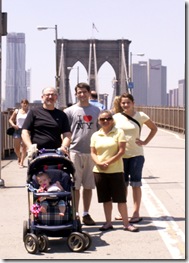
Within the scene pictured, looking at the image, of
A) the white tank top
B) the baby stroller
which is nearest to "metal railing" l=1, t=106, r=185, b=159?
the white tank top

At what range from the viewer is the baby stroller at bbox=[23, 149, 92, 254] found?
22.2 ft

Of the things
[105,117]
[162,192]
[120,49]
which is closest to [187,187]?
[162,192]

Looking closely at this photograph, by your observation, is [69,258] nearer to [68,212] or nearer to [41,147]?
[68,212]

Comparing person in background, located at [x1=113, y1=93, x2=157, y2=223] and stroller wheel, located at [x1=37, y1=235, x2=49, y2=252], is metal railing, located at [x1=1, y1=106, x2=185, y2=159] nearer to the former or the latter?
person in background, located at [x1=113, y1=93, x2=157, y2=223]

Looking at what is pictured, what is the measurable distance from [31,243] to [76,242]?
18.9 inches

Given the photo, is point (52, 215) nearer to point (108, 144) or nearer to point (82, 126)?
point (108, 144)

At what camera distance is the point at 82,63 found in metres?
117

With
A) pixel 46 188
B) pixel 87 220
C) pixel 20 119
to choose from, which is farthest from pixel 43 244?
pixel 20 119

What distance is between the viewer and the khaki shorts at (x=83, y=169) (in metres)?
8.13

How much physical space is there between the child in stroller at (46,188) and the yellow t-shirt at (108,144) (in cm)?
84

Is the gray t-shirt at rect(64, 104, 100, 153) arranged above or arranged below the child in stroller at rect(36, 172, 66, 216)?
above

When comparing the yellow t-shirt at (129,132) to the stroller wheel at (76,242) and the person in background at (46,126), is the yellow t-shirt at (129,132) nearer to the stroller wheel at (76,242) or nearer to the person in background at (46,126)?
the person in background at (46,126)

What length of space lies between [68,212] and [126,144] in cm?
164

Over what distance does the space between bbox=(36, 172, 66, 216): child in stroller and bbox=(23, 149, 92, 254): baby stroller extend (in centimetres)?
4
